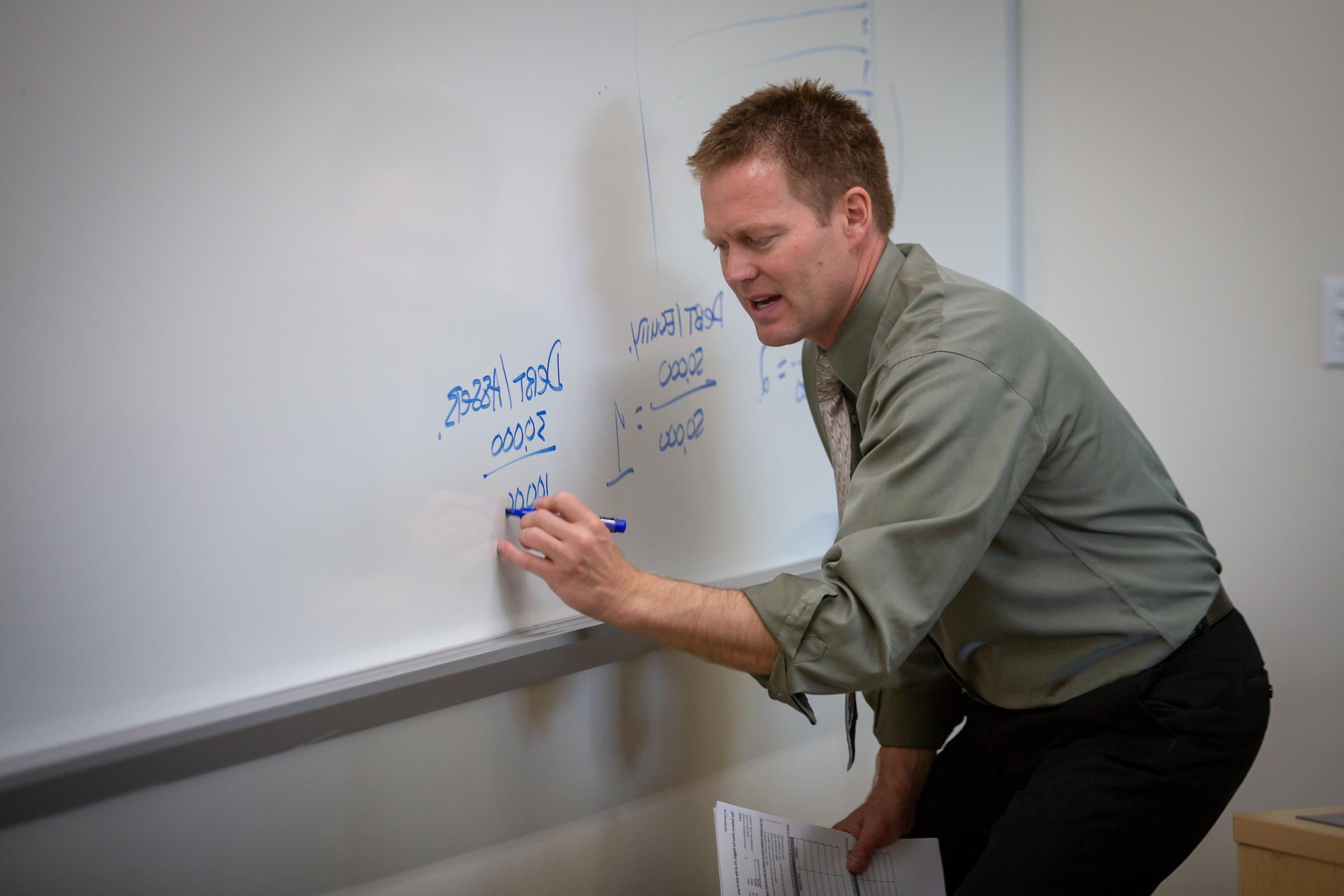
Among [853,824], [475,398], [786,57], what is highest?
[786,57]

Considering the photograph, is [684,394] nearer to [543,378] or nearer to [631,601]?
[543,378]

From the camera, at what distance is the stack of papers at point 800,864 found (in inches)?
44.1

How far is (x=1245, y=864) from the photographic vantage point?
40.7 inches

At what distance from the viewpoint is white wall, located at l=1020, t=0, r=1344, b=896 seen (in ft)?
4.99

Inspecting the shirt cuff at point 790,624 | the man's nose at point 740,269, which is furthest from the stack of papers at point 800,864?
the man's nose at point 740,269

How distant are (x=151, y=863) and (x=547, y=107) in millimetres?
827

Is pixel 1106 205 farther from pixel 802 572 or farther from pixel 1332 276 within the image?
pixel 802 572

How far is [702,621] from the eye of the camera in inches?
37.6

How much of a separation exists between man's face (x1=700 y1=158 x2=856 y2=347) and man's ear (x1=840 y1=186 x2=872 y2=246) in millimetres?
10

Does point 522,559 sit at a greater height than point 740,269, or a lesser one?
lesser

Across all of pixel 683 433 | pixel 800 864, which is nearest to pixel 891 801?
pixel 800 864

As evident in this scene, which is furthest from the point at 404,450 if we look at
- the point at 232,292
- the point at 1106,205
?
the point at 1106,205

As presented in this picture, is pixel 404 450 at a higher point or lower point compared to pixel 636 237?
lower

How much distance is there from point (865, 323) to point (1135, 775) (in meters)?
0.55
